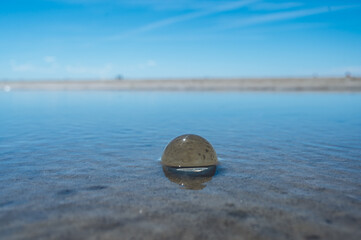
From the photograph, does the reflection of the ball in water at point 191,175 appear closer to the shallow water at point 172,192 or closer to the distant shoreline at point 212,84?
the shallow water at point 172,192

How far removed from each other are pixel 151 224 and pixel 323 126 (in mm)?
8562

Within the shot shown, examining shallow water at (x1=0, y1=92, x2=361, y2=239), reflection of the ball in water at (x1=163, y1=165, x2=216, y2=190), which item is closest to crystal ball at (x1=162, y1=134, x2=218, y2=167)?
reflection of the ball in water at (x1=163, y1=165, x2=216, y2=190)

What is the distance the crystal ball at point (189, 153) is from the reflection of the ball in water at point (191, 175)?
9 cm

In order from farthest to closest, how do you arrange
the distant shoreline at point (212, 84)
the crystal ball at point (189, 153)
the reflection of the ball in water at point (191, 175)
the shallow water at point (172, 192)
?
the distant shoreline at point (212, 84) → the crystal ball at point (189, 153) → the reflection of the ball in water at point (191, 175) → the shallow water at point (172, 192)

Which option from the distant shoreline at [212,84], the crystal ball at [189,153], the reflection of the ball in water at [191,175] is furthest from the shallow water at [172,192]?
the distant shoreline at [212,84]

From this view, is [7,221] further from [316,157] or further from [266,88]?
[266,88]

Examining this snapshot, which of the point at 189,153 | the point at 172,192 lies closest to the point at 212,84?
the point at 189,153

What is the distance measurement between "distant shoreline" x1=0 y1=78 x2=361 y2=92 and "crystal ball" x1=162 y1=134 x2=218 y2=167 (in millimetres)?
41836

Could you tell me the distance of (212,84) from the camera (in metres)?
51.8

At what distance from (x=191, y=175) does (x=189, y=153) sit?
0.42m

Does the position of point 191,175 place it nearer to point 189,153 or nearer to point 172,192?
point 189,153

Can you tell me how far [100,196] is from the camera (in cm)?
362

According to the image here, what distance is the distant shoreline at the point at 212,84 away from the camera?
4325cm

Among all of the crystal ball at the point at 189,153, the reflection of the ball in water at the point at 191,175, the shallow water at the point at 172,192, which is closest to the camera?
the shallow water at the point at 172,192
